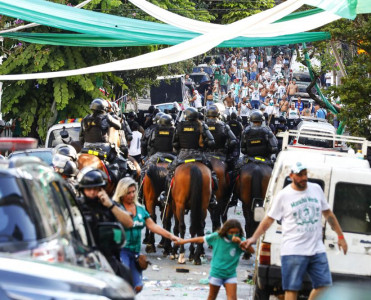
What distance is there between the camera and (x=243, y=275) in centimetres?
1619

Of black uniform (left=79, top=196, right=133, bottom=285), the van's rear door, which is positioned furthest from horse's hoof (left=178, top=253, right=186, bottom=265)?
black uniform (left=79, top=196, right=133, bottom=285)

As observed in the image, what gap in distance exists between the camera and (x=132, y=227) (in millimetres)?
10531

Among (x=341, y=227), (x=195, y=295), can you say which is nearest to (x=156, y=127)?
(x=195, y=295)

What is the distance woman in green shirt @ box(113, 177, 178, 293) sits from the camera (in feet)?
34.8

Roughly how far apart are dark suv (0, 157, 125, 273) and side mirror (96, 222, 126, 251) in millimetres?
430

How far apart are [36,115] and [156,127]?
334 inches

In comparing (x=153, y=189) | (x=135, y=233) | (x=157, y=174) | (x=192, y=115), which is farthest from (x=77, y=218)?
(x=153, y=189)

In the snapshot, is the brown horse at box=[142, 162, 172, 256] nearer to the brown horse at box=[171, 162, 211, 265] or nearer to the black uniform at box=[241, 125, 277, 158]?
the brown horse at box=[171, 162, 211, 265]

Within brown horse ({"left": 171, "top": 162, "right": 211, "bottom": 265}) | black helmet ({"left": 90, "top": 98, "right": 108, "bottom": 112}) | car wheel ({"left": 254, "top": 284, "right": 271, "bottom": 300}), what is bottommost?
car wheel ({"left": 254, "top": 284, "right": 271, "bottom": 300})

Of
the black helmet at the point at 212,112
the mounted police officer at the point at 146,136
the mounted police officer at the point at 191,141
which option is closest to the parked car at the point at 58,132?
the mounted police officer at the point at 146,136

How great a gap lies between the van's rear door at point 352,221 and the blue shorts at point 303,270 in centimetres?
103

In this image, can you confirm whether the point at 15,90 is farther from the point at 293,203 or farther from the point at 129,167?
the point at 293,203

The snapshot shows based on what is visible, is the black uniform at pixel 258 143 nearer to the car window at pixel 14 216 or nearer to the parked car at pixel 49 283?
the car window at pixel 14 216

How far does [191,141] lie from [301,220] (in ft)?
22.2
